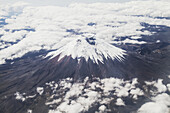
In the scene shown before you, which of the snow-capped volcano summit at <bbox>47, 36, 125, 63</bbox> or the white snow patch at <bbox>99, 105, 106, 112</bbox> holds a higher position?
the snow-capped volcano summit at <bbox>47, 36, 125, 63</bbox>

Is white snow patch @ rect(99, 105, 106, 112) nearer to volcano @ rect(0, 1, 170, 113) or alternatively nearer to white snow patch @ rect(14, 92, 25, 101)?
volcano @ rect(0, 1, 170, 113)

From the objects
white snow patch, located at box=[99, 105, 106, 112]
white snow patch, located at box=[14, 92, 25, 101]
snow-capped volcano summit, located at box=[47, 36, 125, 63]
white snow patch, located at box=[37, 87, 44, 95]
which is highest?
snow-capped volcano summit, located at box=[47, 36, 125, 63]

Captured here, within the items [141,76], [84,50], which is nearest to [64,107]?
[141,76]

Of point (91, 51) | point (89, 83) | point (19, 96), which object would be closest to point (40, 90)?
point (19, 96)

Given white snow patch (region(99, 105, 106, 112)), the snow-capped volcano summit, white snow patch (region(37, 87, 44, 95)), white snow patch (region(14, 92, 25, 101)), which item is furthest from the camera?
the snow-capped volcano summit

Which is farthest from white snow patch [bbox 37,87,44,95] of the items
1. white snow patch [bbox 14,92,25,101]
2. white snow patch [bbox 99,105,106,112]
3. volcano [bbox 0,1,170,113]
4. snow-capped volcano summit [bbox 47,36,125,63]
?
snow-capped volcano summit [bbox 47,36,125,63]

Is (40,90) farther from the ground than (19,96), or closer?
farther from the ground

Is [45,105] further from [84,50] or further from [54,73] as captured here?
[84,50]

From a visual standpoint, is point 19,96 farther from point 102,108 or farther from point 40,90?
point 102,108

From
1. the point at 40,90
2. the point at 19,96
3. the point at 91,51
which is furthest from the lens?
the point at 91,51

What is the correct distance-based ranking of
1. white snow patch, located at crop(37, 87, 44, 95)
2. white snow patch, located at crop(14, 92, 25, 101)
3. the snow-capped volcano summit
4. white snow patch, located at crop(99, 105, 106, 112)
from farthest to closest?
1. the snow-capped volcano summit
2. white snow patch, located at crop(37, 87, 44, 95)
3. white snow patch, located at crop(14, 92, 25, 101)
4. white snow patch, located at crop(99, 105, 106, 112)

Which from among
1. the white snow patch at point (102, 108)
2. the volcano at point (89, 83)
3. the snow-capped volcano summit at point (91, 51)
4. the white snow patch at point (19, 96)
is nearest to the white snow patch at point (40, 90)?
the volcano at point (89, 83)

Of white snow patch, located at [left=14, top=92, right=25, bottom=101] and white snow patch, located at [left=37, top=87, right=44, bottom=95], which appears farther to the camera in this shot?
white snow patch, located at [left=37, top=87, right=44, bottom=95]
